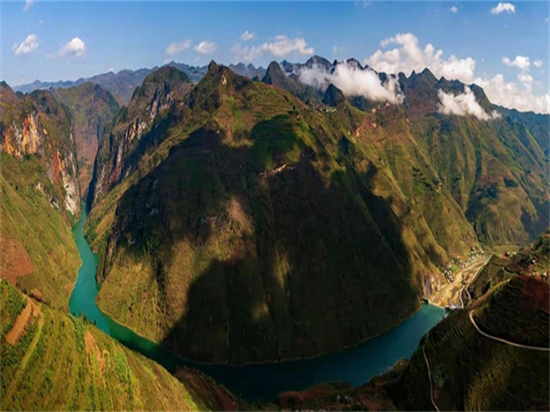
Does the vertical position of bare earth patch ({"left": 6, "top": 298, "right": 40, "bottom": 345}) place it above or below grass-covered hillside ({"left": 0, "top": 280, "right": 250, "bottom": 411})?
above

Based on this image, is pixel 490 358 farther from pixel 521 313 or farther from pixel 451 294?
pixel 451 294

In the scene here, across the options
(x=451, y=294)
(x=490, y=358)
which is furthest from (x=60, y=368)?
(x=451, y=294)

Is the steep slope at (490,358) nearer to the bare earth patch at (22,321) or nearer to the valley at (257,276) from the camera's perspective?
the valley at (257,276)

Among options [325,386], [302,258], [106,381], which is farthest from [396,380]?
[302,258]

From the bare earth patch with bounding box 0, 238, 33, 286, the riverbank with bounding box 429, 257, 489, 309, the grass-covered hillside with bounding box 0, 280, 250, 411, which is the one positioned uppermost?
the bare earth patch with bounding box 0, 238, 33, 286

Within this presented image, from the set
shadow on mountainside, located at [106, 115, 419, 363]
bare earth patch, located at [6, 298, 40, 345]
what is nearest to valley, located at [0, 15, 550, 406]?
shadow on mountainside, located at [106, 115, 419, 363]

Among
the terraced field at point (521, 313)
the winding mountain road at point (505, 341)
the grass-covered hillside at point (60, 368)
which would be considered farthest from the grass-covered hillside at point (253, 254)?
the terraced field at point (521, 313)

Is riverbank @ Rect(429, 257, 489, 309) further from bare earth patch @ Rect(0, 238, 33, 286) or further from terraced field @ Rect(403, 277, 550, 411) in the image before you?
bare earth patch @ Rect(0, 238, 33, 286)
